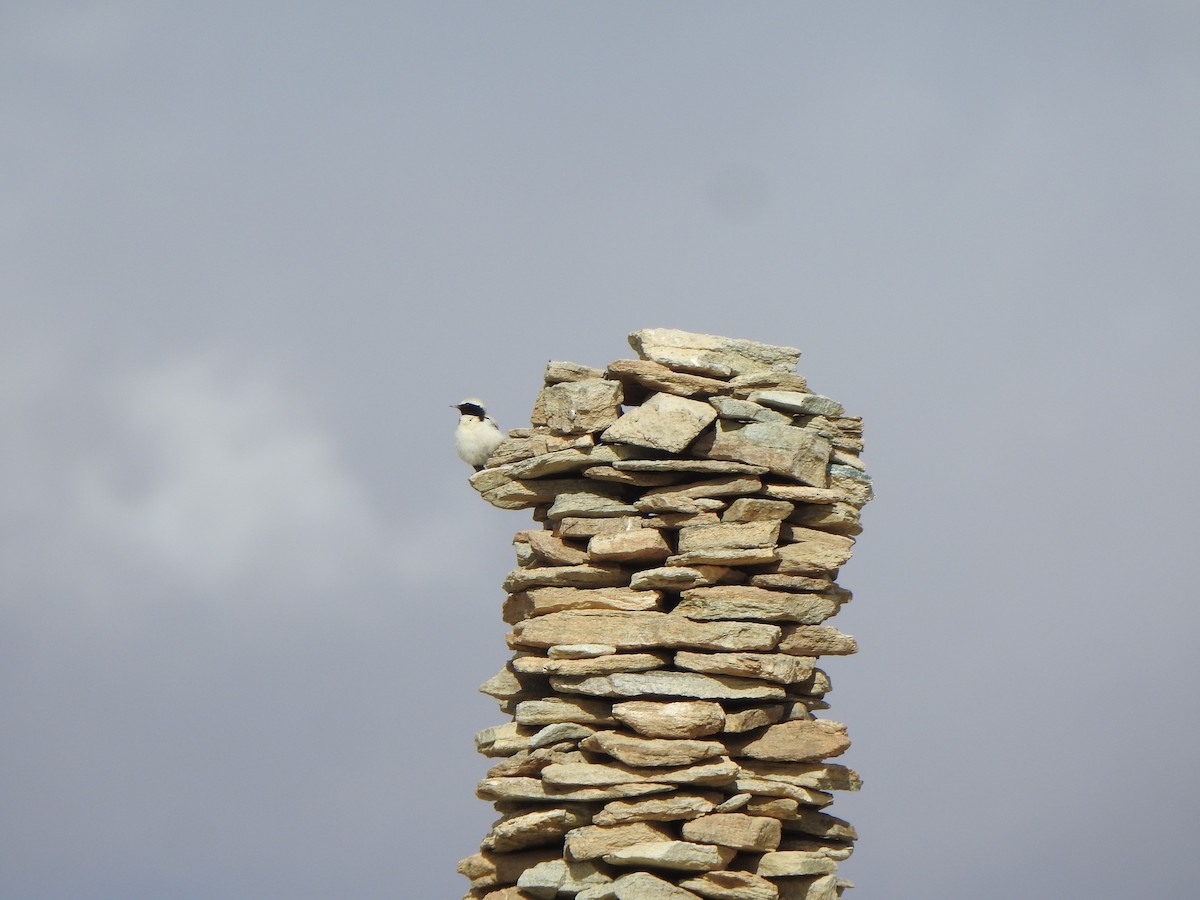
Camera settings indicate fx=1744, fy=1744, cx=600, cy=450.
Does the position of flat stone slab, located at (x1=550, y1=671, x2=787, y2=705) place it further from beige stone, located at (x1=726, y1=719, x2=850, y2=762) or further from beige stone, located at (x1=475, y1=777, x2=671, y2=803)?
beige stone, located at (x1=475, y1=777, x2=671, y2=803)

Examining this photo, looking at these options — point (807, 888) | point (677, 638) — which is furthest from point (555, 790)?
point (807, 888)

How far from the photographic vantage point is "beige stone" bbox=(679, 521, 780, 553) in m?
13.4

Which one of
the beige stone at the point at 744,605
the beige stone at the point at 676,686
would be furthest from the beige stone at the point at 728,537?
the beige stone at the point at 676,686

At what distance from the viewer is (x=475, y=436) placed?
613 inches

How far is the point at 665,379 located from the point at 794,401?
1.06m

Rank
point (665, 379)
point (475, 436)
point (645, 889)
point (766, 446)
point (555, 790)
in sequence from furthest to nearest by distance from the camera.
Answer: point (475, 436) < point (665, 379) < point (766, 446) < point (555, 790) < point (645, 889)

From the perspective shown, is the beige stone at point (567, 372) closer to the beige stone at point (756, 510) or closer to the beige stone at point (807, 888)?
the beige stone at point (756, 510)

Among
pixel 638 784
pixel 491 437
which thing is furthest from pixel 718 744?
pixel 491 437

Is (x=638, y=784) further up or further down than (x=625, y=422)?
further down

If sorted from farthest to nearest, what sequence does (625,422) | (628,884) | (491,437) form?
(491,437) → (625,422) → (628,884)

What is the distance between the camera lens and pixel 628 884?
12.7m

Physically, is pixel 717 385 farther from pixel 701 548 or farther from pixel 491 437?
pixel 491 437

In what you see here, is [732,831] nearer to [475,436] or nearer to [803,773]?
[803,773]

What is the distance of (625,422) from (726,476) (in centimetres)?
90
